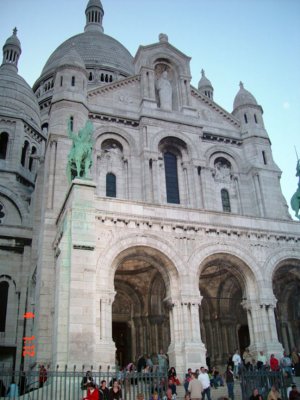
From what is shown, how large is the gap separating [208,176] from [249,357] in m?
12.1

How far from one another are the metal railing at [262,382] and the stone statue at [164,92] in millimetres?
19459

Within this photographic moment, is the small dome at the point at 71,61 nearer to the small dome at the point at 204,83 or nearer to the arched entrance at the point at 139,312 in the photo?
the arched entrance at the point at 139,312

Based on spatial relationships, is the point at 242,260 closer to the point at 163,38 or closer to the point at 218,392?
the point at 218,392

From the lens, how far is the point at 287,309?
25.2 metres

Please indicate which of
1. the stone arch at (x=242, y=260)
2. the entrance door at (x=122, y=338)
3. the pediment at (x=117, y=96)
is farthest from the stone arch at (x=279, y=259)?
the pediment at (x=117, y=96)

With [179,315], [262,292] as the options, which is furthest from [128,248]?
[262,292]

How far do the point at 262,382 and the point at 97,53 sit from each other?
4275cm

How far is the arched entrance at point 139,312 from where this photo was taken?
24.3 metres

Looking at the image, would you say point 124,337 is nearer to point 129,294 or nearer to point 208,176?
point 129,294

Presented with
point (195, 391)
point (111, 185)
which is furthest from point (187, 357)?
point (111, 185)

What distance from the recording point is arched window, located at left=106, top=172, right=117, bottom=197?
27.4 metres

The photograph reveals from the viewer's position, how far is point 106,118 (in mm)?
28875

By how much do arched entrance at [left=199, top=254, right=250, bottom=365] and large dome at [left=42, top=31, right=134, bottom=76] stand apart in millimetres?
30731

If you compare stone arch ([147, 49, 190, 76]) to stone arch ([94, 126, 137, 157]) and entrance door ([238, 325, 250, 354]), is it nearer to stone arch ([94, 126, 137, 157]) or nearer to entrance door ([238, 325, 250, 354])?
stone arch ([94, 126, 137, 157])
